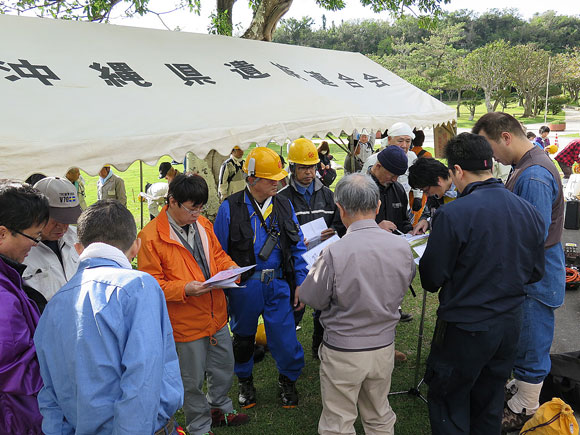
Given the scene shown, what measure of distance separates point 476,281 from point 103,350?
1.95m

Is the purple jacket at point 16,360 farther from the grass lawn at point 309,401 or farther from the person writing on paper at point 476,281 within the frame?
the person writing on paper at point 476,281

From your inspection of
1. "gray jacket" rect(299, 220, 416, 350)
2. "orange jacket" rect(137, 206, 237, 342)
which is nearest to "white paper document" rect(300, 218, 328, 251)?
"orange jacket" rect(137, 206, 237, 342)

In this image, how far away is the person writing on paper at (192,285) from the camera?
2838mm

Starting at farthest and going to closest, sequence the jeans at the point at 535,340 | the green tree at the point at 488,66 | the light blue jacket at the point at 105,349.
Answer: the green tree at the point at 488,66
the jeans at the point at 535,340
the light blue jacket at the point at 105,349

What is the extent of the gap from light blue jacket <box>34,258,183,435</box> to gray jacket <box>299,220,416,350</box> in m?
1.09

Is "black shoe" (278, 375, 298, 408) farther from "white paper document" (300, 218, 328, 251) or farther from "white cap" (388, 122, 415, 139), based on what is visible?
"white cap" (388, 122, 415, 139)

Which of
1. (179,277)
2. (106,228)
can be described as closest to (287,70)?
(179,277)

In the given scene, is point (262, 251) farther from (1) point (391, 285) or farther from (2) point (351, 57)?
(2) point (351, 57)

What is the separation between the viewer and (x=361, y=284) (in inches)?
97.0

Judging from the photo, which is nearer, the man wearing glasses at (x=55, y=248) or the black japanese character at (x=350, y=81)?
the man wearing glasses at (x=55, y=248)

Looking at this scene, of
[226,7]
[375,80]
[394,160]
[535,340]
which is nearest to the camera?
[535,340]

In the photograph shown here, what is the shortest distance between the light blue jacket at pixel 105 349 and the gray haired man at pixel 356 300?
1.11 meters

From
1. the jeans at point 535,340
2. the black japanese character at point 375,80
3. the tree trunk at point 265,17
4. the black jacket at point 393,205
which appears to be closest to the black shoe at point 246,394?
the black jacket at point 393,205

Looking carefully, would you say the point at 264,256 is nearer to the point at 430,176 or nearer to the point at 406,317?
the point at 430,176
